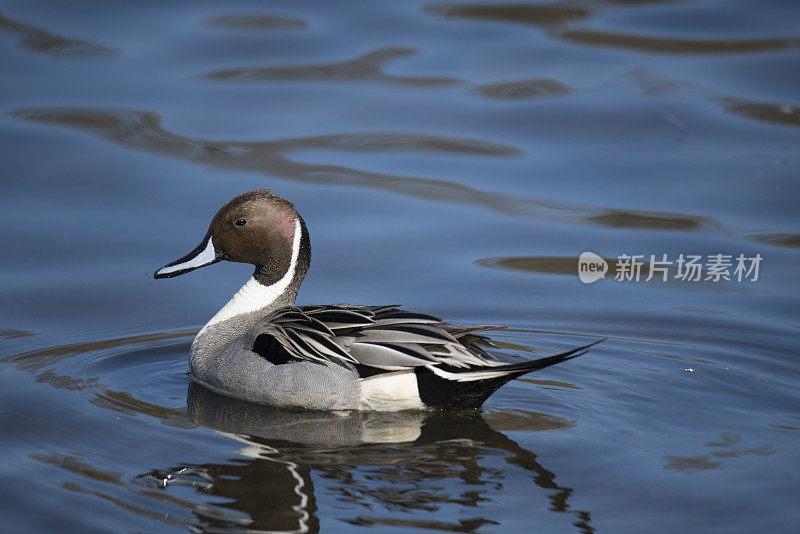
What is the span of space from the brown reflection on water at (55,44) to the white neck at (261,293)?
6119 millimetres

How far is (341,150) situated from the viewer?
9.65m

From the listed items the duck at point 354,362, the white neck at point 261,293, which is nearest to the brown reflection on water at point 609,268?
the white neck at point 261,293

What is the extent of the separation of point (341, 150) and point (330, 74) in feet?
5.88

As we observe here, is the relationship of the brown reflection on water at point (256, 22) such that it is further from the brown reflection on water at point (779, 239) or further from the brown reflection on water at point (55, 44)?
the brown reflection on water at point (779, 239)

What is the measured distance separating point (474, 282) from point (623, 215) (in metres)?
1.68

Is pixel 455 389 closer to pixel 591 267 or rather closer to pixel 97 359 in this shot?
pixel 97 359

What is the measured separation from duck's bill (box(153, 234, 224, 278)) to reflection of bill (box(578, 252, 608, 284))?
244cm

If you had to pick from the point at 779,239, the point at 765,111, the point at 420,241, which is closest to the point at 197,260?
the point at 420,241

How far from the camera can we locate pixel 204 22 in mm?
12219

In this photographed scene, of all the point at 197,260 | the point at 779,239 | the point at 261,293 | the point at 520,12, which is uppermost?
the point at 520,12

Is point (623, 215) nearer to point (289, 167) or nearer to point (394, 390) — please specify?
point (289, 167)

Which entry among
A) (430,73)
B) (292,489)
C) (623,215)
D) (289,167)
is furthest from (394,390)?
(430,73)

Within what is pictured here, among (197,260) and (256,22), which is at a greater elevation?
(256,22)

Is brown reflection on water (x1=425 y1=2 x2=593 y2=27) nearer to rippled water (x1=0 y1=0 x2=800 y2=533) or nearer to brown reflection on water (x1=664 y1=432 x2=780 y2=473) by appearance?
A: rippled water (x1=0 y1=0 x2=800 y2=533)
